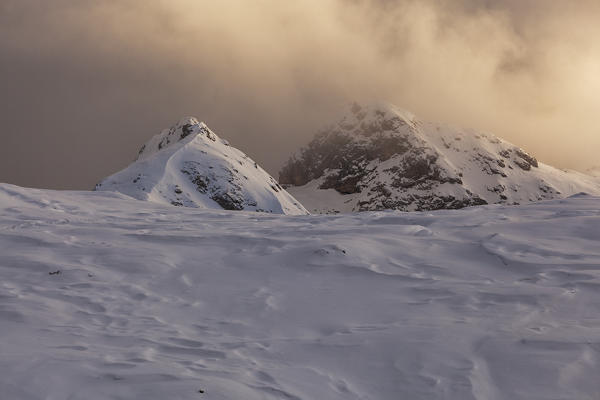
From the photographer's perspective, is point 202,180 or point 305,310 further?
point 202,180

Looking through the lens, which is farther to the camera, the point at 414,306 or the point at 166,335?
the point at 414,306

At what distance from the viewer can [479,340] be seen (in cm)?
557

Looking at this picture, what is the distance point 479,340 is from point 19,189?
15.7m

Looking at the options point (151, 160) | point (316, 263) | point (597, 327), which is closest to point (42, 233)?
point (316, 263)

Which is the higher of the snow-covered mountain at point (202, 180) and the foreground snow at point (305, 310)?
the snow-covered mountain at point (202, 180)

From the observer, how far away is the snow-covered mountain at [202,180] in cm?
4500

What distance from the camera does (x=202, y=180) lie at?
49406mm

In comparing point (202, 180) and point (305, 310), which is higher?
point (202, 180)

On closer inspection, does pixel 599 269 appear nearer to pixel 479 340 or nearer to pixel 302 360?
pixel 479 340

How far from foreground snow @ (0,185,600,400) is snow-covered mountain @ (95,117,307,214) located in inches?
1302

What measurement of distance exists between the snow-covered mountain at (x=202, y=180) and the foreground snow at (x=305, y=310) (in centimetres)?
3308

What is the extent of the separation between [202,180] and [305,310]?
4347cm

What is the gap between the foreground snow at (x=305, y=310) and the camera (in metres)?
4.70

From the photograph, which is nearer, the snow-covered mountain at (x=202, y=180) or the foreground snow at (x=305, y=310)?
the foreground snow at (x=305, y=310)
